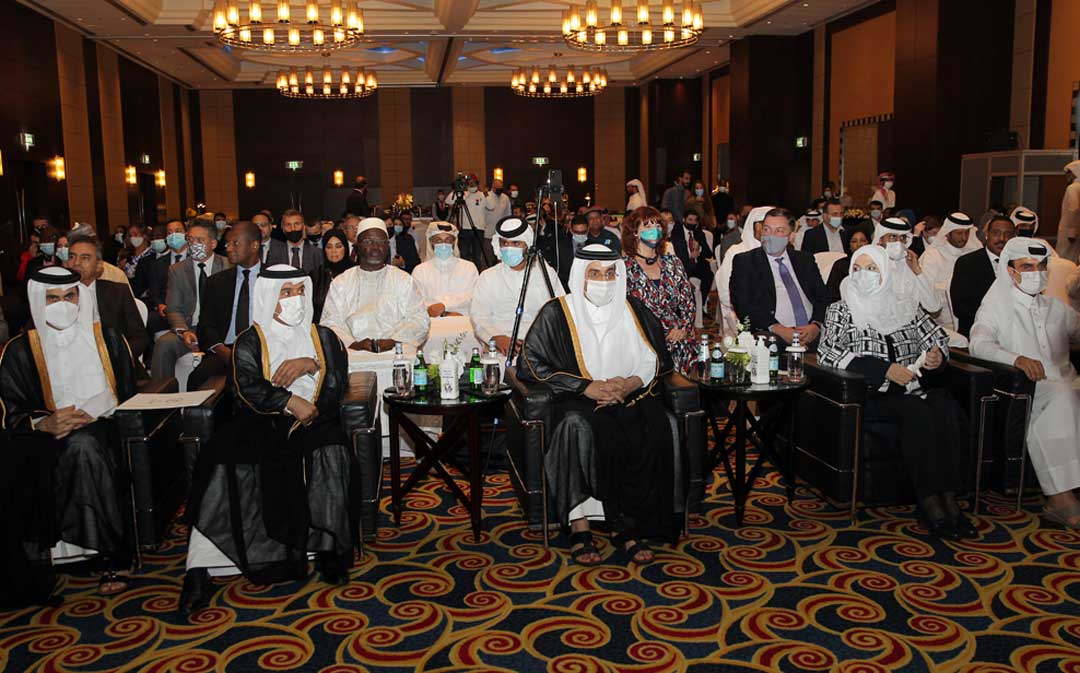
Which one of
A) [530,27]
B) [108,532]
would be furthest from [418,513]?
[530,27]

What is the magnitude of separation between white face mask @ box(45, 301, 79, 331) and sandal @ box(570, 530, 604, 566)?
8.63 ft

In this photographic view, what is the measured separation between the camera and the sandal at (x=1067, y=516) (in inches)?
196

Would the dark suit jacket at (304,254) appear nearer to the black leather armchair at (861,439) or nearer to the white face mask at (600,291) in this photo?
the white face mask at (600,291)

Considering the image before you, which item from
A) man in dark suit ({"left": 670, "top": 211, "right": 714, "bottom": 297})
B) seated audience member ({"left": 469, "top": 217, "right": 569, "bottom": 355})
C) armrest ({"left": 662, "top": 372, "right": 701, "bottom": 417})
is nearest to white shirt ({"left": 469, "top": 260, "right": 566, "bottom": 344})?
seated audience member ({"left": 469, "top": 217, "right": 569, "bottom": 355})

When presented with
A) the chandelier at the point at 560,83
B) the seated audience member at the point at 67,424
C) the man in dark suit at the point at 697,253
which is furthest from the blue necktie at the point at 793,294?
the chandelier at the point at 560,83

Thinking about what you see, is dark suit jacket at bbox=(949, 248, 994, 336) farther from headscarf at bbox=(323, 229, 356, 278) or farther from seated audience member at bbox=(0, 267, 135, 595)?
seated audience member at bbox=(0, 267, 135, 595)

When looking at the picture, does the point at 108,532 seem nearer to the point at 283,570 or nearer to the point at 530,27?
the point at 283,570

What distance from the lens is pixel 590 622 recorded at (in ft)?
13.1

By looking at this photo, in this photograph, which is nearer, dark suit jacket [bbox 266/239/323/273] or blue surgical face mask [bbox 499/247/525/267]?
blue surgical face mask [bbox 499/247/525/267]

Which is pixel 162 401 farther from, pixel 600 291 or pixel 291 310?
pixel 600 291

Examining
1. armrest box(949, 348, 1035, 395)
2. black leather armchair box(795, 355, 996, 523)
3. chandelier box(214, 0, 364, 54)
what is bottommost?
black leather armchair box(795, 355, 996, 523)

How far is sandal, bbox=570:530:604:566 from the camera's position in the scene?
4637 millimetres

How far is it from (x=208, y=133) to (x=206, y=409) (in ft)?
78.5

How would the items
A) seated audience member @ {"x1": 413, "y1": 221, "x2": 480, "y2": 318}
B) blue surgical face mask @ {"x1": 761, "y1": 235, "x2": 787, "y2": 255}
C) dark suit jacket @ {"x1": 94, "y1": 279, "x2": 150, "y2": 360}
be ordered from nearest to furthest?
dark suit jacket @ {"x1": 94, "y1": 279, "x2": 150, "y2": 360} < blue surgical face mask @ {"x1": 761, "y1": 235, "x2": 787, "y2": 255} < seated audience member @ {"x1": 413, "y1": 221, "x2": 480, "y2": 318}
